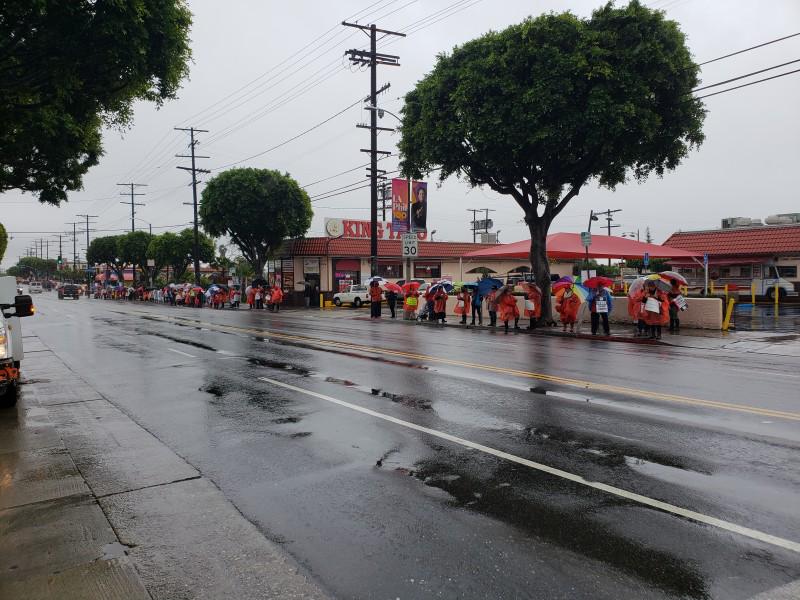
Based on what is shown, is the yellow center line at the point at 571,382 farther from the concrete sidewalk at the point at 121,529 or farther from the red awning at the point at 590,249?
the red awning at the point at 590,249

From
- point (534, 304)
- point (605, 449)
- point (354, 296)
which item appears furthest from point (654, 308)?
point (354, 296)

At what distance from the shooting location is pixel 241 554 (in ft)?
12.5

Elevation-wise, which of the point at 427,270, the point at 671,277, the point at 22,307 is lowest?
the point at 22,307

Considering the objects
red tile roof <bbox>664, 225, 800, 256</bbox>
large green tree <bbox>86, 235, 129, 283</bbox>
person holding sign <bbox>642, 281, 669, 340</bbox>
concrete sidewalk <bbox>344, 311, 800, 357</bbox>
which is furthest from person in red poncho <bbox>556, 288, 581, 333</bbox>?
large green tree <bbox>86, 235, 129, 283</bbox>

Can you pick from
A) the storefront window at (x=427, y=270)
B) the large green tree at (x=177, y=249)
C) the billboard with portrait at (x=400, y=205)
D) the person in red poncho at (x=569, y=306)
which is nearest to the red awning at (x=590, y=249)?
the billboard with portrait at (x=400, y=205)

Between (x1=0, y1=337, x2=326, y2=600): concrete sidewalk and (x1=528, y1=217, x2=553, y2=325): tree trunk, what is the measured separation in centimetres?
1739

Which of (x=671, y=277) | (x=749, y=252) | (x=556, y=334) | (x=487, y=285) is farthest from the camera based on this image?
(x=749, y=252)

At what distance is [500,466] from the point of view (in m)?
5.37

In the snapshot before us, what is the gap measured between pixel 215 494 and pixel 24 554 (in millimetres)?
1374

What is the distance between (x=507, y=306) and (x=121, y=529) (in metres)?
18.5

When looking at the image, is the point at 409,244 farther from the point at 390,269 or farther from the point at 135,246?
the point at 135,246

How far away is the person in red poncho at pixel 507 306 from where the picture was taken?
70.7ft

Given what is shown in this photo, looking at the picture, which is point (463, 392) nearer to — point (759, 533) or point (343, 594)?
point (759, 533)

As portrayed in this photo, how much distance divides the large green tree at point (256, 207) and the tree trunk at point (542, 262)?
80.2 ft
